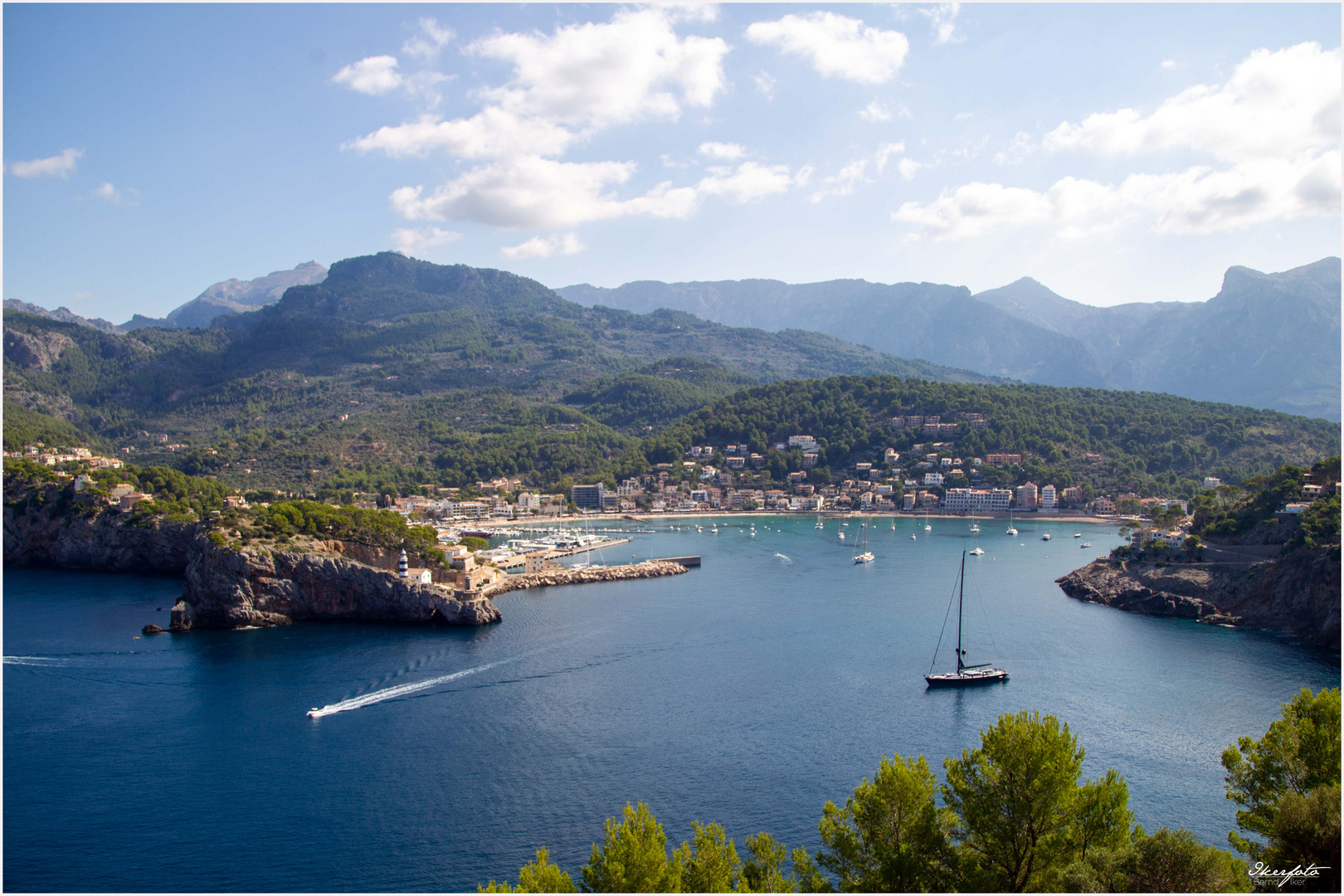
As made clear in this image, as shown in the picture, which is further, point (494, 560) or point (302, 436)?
→ point (302, 436)

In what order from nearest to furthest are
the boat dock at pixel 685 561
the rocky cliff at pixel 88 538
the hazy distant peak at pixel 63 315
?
1. the rocky cliff at pixel 88 538
2. the boat dock at pixel 685 561
3. the hazy distant peak at pixel 63 315

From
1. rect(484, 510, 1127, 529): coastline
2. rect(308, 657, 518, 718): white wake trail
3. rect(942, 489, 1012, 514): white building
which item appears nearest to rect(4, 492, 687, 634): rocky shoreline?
rect(308, 657, 518, 718): white wake trail

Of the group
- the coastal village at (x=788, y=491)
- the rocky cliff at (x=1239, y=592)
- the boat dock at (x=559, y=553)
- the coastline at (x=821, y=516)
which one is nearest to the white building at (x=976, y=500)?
the coastal village at (x=788, y=491)

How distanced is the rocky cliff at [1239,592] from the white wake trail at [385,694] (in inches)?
1048

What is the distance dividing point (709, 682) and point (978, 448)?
65.3 m

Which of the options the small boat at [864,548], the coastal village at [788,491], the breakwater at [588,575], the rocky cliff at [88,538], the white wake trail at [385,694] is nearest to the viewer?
the white wake trail at [385,694]

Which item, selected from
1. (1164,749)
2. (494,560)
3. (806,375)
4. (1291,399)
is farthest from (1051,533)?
(1291,399)

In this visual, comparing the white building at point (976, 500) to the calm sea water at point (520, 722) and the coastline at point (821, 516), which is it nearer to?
the coastline at point (821, 516)

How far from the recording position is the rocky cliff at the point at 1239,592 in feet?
97.0

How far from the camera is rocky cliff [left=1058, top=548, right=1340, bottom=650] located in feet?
97.0

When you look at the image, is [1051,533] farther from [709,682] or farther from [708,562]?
[709,682]

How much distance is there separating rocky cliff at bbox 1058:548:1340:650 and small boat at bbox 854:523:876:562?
459 inches

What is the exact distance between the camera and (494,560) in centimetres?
4397

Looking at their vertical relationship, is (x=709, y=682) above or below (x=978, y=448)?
below
